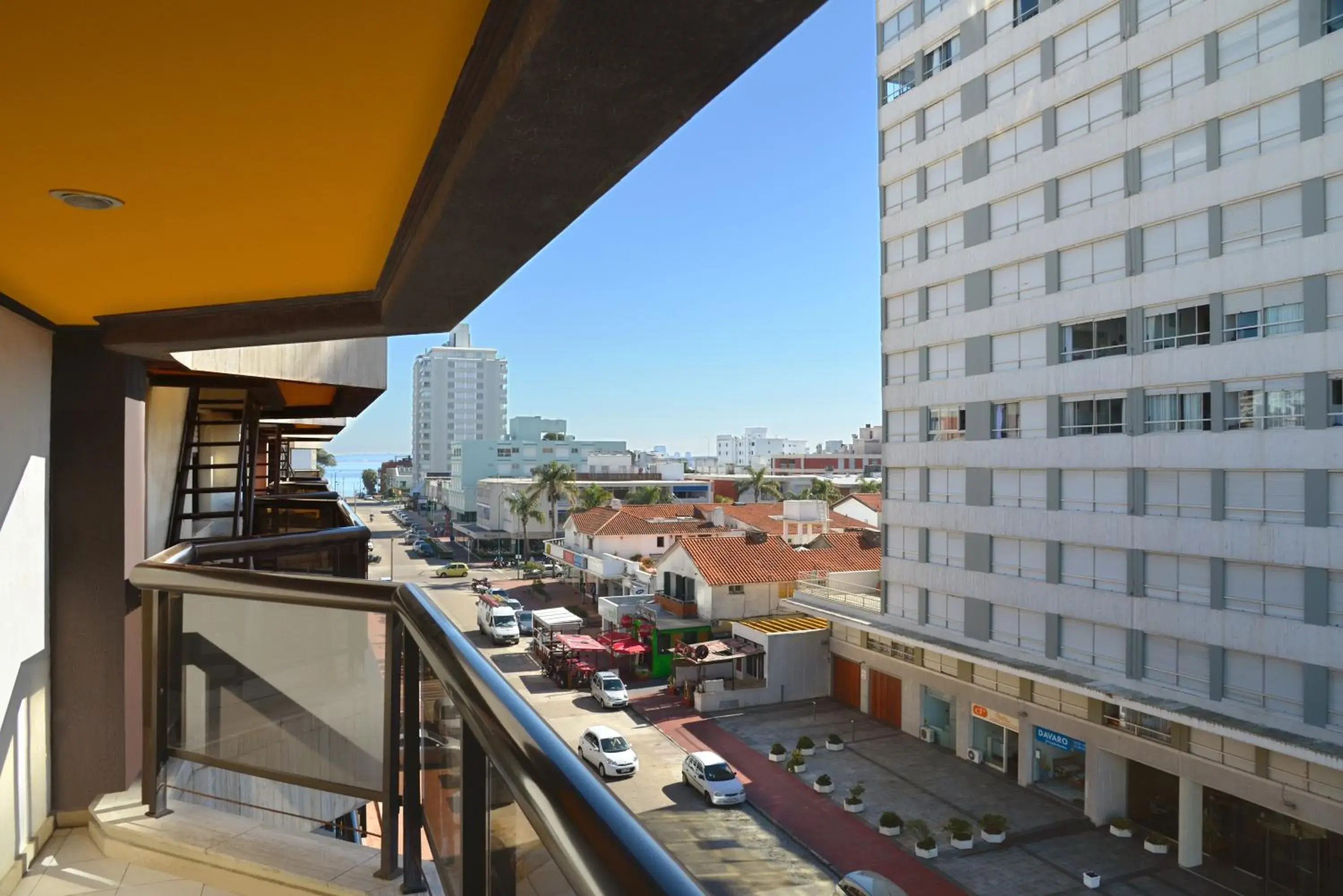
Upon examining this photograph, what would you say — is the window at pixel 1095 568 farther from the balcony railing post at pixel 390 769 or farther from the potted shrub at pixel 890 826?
the balcony railing post at pixel 390 769

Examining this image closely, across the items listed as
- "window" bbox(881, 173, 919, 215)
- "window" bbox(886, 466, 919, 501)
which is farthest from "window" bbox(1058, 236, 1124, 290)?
"window" bbox(886, 466, 919, 501)

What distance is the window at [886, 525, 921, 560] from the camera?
82.1 ft

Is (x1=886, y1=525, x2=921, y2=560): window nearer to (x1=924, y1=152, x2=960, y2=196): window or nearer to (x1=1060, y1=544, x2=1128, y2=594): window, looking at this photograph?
(x1=1060, y1=544, x2=1128, y2=594): window

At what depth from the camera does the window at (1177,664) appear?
17.1 metres

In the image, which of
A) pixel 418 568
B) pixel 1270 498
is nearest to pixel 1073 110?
pixel 1270 498

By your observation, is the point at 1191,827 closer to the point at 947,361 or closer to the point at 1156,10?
the point at 947,361

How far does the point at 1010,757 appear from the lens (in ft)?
72.8

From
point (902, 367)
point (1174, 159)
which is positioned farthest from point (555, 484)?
point (1174, 159)

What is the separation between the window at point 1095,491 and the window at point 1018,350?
2942 millimetres

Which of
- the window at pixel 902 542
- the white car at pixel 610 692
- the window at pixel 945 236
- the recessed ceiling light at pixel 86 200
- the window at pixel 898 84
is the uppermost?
the window at pixel 898 84

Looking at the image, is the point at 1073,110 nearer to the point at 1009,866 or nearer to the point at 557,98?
the point at 1009,866

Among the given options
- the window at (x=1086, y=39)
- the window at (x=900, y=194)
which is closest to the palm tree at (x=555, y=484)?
the window at (x=900, y=194)

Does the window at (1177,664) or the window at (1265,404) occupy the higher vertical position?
the window at (1265,404)

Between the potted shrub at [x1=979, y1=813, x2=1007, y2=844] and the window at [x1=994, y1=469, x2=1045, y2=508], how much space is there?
7341mm
